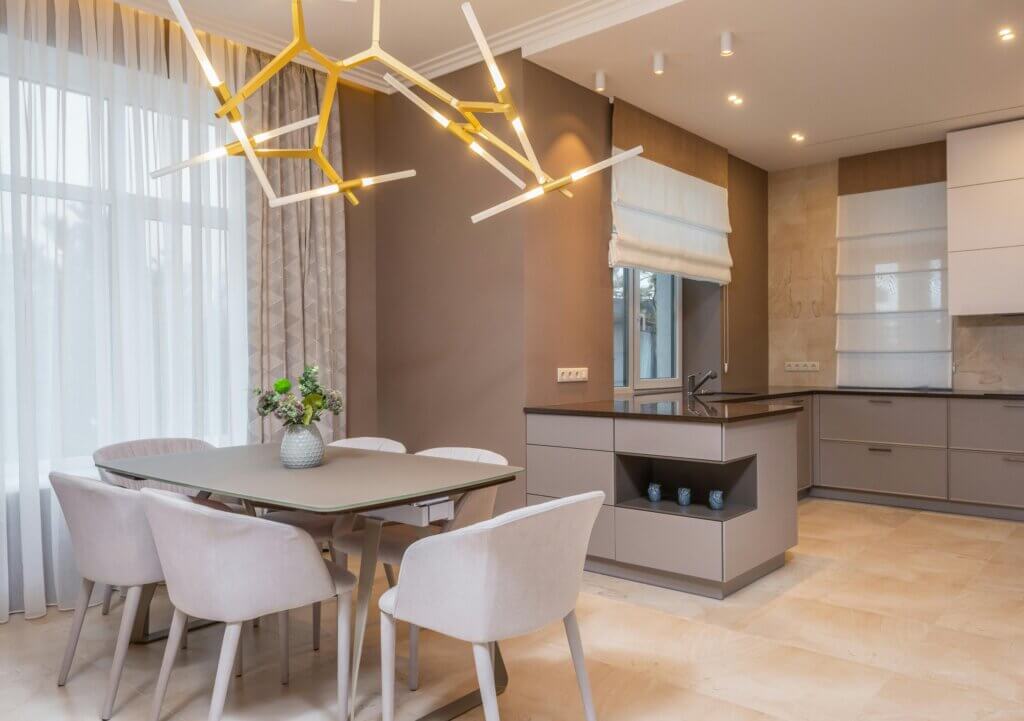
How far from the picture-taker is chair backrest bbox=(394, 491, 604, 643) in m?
1.79

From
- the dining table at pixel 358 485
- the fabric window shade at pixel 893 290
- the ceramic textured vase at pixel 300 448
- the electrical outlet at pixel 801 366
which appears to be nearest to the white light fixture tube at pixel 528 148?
the dining table at pixel 358 485

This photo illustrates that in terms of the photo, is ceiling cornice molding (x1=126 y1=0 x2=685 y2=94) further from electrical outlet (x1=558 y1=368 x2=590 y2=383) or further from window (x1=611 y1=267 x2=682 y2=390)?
electrical outlet (x1=558 y1=368 x2=590 y2=383)

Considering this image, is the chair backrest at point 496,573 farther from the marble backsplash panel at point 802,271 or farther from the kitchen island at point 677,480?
the marble backsplash panel at point 802,271

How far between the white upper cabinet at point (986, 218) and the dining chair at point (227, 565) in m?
4.67

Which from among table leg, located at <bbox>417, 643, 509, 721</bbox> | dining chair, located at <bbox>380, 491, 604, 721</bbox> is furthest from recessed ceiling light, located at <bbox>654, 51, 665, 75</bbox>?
table leg, located at <bbox>417, 643, 509, 721</bbox>

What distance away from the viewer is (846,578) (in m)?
3.63

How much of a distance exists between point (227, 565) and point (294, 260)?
2.43m

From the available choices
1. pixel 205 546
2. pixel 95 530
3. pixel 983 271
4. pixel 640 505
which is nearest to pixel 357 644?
pixel 205 546

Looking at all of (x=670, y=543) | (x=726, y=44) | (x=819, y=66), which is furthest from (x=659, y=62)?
(x=670, y=543)

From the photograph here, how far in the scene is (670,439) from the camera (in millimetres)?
3434

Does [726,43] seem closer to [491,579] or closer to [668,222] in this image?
[668,222]

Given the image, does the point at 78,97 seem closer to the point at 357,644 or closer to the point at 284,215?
the point at 284,215

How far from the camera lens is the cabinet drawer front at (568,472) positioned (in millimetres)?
3664

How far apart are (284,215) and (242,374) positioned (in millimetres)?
900
